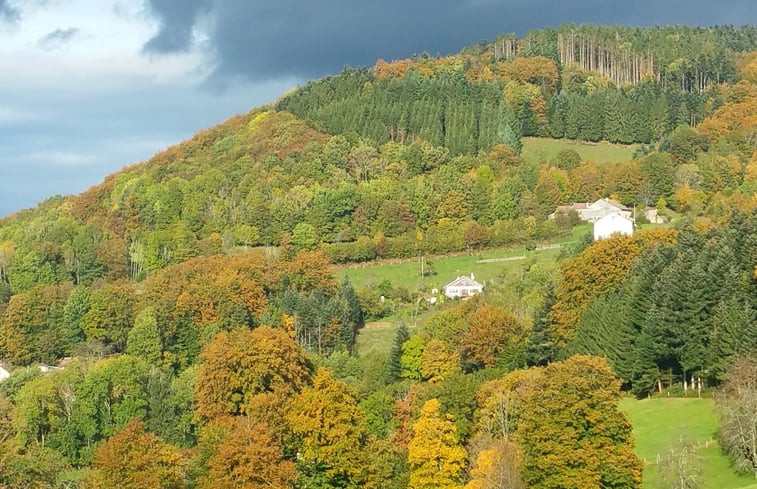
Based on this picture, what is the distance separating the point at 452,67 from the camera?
182625 mm

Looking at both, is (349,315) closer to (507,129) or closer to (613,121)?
(507,129)

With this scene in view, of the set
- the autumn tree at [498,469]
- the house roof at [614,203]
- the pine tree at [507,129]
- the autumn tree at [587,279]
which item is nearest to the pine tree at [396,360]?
the autumn tree at [587,279]

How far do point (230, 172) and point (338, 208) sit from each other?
2625 cm

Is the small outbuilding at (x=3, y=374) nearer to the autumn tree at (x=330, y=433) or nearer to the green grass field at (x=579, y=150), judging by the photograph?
the autumn tree at (x=330, y=433)

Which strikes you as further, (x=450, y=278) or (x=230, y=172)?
(x=230, y=172)

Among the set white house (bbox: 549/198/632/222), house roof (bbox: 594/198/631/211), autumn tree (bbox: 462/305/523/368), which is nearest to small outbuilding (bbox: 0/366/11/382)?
autumn tree (bbox: 462/305/523/368)

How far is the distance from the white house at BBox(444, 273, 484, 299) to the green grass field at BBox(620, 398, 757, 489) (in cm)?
4119

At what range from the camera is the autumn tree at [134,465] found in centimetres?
4641

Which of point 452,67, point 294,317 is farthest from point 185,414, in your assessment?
point 452,67

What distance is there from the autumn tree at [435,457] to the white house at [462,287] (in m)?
50.3

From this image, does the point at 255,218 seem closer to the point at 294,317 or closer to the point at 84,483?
the point at 294,317

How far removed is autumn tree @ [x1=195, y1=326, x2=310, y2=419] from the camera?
6600 cm

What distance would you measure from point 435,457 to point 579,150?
111m

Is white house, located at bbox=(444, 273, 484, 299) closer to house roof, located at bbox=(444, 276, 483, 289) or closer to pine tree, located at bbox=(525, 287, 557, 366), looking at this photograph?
house roof, located at bbox=(444, 276, 483, 289)
